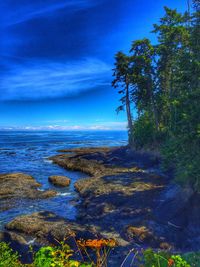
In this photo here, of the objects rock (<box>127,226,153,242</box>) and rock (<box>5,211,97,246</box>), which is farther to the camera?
rock (<box>5,211,97,246</box>)

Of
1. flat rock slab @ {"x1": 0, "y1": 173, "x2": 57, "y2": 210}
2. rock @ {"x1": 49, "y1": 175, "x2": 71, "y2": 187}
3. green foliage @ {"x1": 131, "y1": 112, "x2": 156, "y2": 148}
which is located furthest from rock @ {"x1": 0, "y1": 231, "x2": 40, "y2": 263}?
green foliage @ {"x1": 131, "y1": 112, "x2": 156, "y2": 148}

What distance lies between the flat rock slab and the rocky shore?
77mm

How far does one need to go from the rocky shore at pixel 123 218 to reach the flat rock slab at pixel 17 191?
0.08 metres

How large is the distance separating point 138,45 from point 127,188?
77.3ft

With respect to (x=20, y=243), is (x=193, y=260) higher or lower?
higher

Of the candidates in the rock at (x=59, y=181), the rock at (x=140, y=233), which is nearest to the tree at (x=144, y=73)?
the rock at (x=59, y=181)

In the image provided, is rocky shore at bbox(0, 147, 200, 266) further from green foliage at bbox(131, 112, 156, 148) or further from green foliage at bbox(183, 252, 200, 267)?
green foliage at bbox(131, 112, 156, 148)

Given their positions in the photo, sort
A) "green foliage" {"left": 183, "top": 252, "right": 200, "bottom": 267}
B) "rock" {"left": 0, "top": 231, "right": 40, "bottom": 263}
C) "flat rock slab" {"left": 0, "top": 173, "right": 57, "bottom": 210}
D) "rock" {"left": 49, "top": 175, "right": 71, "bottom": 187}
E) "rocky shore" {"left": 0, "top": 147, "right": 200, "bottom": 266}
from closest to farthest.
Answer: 1. "green foliage" {"left": 183, "top": 252, "right": 200, "bottom": 267}
2. "rock" {"left": 0, "top": 231, "right": 40, "bottom": 263}
3. "rocky shore" {"left": 0, "top": 147, "right": 200, "bottom": 266}
4. "flat rock slab" {"left": 0, "top": 173, "right": 57, "bottom": 210}
5. "rock" {"left": 49, "top": 175, "right": 71, "bottom": 187}

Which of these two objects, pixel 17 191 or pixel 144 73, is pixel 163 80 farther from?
pixel 17 191

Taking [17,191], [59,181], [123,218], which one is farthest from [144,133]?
[123,218]

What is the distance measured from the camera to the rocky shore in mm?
11703

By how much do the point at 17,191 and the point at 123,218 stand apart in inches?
417

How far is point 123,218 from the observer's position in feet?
47.0

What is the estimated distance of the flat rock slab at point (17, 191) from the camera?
62.4 ft
